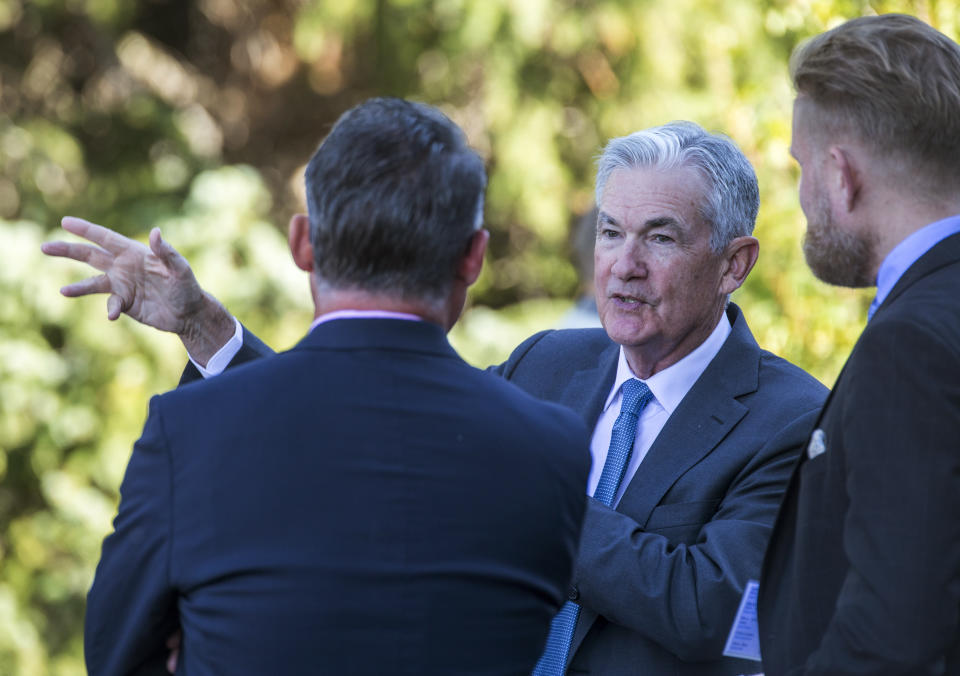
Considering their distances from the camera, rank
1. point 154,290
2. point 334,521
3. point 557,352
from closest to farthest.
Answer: point 334,521
point 154,290
point 557,352

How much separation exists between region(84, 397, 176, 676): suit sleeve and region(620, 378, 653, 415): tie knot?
3.80 ft

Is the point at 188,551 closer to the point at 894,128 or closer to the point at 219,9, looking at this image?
Answer: the point at 894,128

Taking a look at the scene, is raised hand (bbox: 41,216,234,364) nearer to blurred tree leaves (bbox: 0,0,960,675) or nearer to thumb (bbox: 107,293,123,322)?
thumb (bbox: 107,293,123,322)

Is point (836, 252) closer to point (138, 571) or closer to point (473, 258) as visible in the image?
point (473, 258)

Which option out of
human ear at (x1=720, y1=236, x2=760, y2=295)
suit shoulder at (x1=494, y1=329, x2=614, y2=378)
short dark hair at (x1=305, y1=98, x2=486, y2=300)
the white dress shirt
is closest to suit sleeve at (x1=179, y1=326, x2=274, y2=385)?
suit shoulder at (x1=494, y1=329, x2=614, y2=378)

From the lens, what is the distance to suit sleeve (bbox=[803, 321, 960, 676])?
151cm

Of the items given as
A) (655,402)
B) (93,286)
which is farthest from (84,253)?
(655,402)

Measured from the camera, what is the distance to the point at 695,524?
7.21ft

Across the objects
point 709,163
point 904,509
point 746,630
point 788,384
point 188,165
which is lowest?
point 746,630

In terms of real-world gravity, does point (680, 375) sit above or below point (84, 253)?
below

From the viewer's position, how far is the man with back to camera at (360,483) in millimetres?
1432

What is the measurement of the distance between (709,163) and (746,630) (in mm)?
979

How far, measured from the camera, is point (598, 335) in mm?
2760

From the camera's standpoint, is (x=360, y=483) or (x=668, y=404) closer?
(x=360, y=483)
